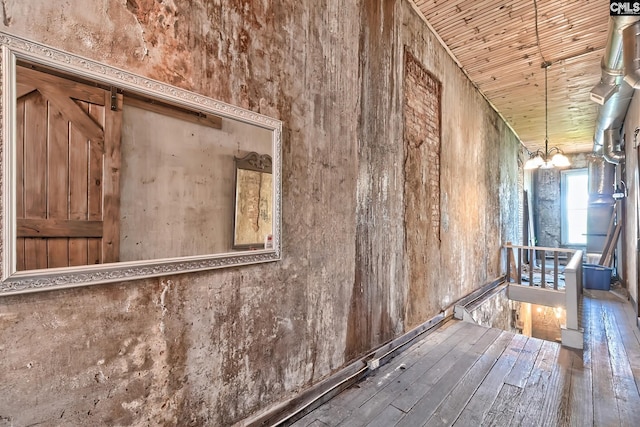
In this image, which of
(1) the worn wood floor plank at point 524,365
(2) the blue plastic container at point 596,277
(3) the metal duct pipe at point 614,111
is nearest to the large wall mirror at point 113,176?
(1) the worn wood floor plank at point 524,365

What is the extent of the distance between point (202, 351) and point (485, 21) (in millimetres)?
4141

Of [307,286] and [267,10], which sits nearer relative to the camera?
[267,10]

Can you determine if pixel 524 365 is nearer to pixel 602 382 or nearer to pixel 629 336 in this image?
pixel 602 382

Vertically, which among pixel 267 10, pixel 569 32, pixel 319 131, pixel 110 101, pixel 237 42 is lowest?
pixel 110 101

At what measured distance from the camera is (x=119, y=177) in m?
1.16

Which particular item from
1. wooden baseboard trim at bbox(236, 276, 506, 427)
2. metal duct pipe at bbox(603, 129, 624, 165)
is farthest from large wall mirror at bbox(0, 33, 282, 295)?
metal duct pipe at bbox(603, 129, 624, 165)

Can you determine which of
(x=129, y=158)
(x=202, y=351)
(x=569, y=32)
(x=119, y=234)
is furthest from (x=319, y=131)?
(x=569, y=32)

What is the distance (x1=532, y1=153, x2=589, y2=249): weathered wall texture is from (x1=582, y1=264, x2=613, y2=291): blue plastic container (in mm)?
4555

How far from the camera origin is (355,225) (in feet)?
7.75

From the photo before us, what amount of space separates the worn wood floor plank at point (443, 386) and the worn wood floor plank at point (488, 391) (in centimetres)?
16

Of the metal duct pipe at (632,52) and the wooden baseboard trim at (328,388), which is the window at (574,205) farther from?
the wooden baseboard trim at (328,388)

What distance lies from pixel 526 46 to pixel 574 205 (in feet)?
26.8

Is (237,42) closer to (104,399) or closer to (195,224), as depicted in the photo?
(195,224)

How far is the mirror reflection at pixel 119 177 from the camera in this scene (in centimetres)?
98
